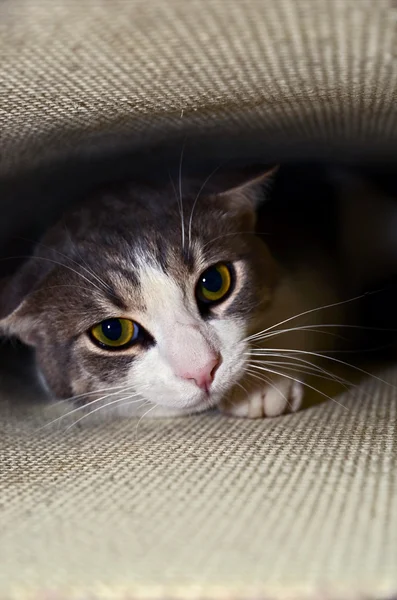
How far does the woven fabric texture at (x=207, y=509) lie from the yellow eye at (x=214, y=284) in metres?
0.25

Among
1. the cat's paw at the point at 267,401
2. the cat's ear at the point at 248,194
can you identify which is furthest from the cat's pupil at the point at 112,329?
the cat's ear at the point at 248,194

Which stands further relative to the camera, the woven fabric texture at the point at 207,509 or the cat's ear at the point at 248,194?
the cat's ear at the point at 248,194

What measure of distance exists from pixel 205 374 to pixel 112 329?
0.24 meters

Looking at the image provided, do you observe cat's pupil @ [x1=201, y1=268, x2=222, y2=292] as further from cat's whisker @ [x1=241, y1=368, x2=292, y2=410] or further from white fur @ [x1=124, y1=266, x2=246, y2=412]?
cat's whisker @ [x1=241, y1=368, x2=292, y2=410]

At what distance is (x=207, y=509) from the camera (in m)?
0.77

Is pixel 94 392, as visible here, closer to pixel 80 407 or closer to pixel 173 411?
pixel 80 407

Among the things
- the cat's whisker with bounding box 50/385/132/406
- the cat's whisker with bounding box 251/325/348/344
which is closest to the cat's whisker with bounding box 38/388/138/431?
the cat's whisker with bounding box 50/385/132/406

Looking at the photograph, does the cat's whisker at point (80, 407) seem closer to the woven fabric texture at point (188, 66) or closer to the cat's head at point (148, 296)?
the cat's head at point (148, 296)

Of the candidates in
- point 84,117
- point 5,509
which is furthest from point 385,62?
point 5,509

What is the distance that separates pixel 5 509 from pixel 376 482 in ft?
1.59

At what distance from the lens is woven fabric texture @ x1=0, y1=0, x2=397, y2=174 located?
2.49ft

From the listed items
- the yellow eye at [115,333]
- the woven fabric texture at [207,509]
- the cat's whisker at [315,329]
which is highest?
the yellow eye at [115,333]

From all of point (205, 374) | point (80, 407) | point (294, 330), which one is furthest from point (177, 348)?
point (294, 330)

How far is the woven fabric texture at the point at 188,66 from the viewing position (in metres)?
0.76
